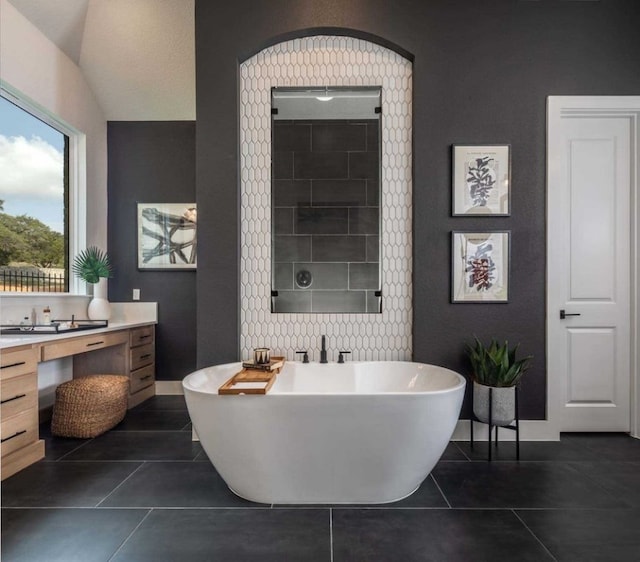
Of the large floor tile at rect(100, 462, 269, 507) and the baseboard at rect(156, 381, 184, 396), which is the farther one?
the baseboard at rect(156, 381, 184, 396)

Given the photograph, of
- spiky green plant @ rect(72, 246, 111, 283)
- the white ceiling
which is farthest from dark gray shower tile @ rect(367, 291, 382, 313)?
the white ceiling

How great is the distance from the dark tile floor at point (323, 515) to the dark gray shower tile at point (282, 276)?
4.11 ft

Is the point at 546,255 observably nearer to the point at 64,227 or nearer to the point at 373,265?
the point at 373,265

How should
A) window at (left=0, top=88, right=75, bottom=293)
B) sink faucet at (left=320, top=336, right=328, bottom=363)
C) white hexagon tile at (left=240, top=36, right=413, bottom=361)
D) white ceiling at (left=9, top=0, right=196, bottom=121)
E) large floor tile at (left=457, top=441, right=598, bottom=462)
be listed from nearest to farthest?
large floor tile at (left=457, top=441, right=598, bottom=462) → sink faucet at (left=320, top=336, right=328, bottom=363) → white hexagon tile at (left=240, top=36, right=413, bottom=361) → window at (left=0, top=88, right=75, bottom=293) → white ceiling at (left=9, top=0, right=196, bottom=121)

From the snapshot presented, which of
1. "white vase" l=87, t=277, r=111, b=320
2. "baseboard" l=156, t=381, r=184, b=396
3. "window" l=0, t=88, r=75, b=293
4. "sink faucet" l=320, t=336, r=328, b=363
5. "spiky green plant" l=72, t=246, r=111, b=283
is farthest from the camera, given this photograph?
"baseboard" l=156, t=381, r=184, b=396

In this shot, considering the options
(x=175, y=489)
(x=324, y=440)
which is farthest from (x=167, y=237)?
(x=324, y=440)

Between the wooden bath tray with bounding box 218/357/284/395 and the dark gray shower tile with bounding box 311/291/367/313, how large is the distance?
1.62 feet

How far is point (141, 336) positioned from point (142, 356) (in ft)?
0.62

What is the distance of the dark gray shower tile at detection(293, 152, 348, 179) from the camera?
2.87m

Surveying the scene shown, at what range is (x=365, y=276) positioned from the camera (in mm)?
2855

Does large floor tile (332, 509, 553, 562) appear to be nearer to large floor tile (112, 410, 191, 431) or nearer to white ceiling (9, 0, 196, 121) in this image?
large floor tile (112, 410, 191, 431)

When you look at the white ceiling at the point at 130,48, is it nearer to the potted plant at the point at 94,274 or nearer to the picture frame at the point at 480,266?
the potted plant at the point at 94,274

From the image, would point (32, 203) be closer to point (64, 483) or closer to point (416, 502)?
point (64, 483)

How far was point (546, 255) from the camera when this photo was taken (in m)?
2.74
